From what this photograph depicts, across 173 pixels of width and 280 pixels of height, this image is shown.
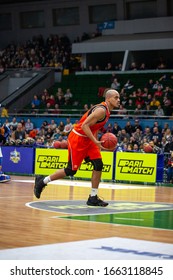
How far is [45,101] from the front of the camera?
37750 mm

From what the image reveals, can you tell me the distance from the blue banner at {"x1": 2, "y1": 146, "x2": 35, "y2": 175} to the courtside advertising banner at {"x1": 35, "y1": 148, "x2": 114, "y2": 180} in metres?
0.31

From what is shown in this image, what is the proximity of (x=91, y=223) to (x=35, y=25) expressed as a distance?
38.0 meters

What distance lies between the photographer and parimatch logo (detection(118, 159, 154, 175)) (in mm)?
23781

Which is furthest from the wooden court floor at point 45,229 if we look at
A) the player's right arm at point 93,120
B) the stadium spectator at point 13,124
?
the stadium spectator at point 13,124

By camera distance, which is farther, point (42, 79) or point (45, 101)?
point (42, 79)

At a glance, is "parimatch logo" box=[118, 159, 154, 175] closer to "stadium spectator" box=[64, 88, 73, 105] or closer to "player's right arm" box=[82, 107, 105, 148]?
"player's right arm" box=[82, 107, 105, 148]

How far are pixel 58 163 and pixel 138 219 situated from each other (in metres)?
13.4

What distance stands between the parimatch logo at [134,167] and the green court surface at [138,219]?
411 inches

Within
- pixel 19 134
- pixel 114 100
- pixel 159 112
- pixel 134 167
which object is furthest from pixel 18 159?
pixel 114 100

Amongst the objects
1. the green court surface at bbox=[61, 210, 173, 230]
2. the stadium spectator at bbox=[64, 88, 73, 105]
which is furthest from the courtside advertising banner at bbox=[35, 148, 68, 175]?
the green court surface at bbox=[61, 210, 173, 230]

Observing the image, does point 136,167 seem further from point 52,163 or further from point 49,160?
point 49,160

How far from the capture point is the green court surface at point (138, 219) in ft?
37.8

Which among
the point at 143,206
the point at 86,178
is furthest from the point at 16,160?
the point at 143,206
